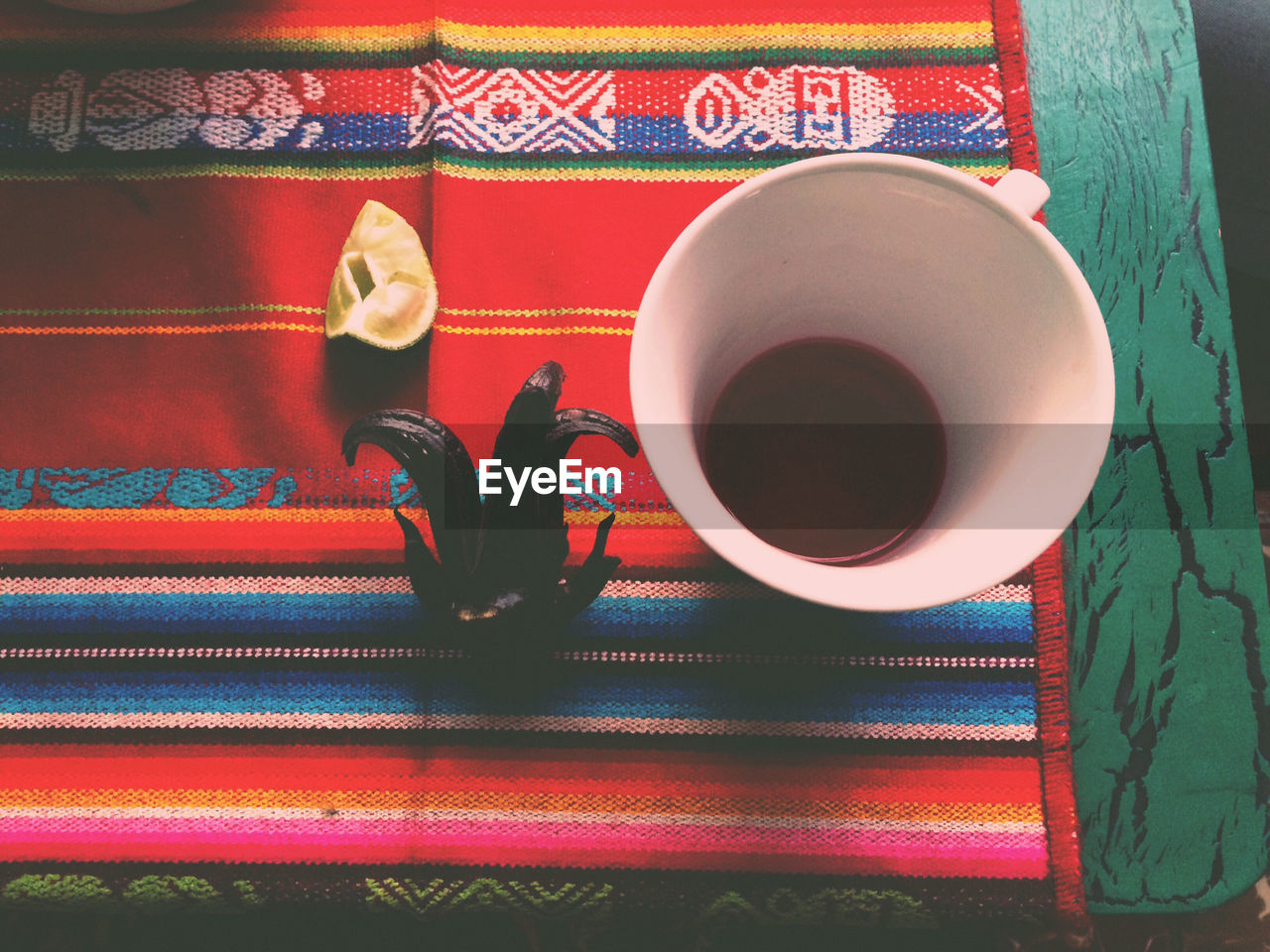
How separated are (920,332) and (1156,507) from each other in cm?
22

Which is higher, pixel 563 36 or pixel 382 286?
pixel 563 36

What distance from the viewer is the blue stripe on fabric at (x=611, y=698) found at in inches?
18.1

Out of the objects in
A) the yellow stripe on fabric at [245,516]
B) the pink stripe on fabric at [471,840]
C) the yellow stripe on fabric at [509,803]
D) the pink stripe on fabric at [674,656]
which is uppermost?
the yellow stripe on fabric at [245,516]

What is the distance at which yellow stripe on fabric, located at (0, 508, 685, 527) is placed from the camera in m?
0.48

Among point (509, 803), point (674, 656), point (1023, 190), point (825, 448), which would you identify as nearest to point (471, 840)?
point (509, 803)

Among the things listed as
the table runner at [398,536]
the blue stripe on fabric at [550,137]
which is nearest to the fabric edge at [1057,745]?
the table runner at [398,536]

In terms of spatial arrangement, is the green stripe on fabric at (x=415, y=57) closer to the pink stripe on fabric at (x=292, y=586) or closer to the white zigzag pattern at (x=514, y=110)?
the white zigzag pattern at (x=514, y=110)

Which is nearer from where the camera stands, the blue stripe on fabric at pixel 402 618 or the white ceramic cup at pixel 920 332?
the white ceramic cup at pixel 920 332

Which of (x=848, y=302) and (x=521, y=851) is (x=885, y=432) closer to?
(x=848, y=302)

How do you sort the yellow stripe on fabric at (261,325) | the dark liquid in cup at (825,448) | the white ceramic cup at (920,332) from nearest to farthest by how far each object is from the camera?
1. the white ceramic cup at (920,332)
2. the dark liquid in cup at (825,448)
3. the yellow stripe on fabric at (261,325)

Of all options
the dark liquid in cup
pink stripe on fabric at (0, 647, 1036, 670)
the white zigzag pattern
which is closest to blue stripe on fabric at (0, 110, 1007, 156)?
the white zigzag pattern

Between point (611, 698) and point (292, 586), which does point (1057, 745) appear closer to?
point (611, 698)

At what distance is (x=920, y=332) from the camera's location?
0.38m

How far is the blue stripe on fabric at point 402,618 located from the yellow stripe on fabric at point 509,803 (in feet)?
0.27
